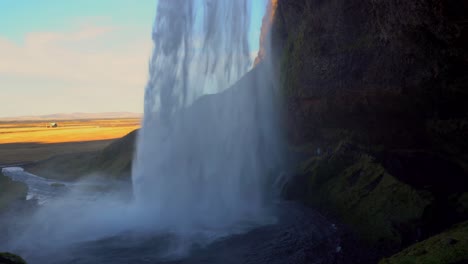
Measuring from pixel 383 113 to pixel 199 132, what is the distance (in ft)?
39.0

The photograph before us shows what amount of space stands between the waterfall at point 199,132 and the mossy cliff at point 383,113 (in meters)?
3.49

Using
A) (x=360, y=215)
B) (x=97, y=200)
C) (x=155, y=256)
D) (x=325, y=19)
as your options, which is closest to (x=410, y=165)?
(x=360, y=215)

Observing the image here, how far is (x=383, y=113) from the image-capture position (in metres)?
18.1

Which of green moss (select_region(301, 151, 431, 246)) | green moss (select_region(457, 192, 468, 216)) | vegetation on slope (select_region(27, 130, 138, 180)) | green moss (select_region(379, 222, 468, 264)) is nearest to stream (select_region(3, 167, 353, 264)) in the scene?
green moss (select_region(301, 151, 431, 246))

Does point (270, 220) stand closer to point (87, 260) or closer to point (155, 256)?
point (155, 256)

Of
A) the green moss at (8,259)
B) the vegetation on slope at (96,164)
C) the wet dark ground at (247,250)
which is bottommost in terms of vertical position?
the wet dark ground at (247,250)

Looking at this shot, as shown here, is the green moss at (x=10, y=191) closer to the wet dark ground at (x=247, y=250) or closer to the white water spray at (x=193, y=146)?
the white water spray at (x=193, y=146)

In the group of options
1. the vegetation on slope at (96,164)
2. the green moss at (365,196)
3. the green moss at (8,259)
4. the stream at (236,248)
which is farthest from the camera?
the vegetation on slope at (96,164)

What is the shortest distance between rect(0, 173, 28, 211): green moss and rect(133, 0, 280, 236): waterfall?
761cm

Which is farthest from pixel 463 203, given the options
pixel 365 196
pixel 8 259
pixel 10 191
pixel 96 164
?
pixel 96 164

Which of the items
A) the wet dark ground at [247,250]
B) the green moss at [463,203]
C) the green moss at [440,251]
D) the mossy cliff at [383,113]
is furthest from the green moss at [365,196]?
the green moss at [440,251]

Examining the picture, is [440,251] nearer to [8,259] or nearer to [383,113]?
[383,113]

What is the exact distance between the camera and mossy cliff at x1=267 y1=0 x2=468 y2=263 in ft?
45.6

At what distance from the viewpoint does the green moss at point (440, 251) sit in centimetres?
987
